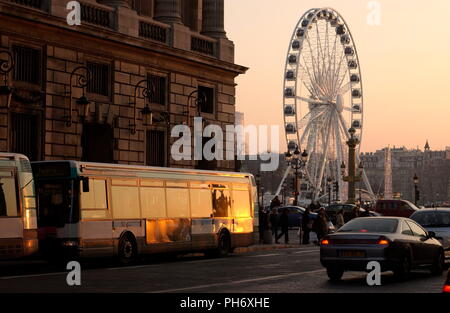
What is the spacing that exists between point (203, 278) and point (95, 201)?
5395 mm

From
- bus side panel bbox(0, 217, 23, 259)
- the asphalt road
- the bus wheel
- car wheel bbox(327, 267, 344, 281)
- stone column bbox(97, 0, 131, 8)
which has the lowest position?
the asphalt road

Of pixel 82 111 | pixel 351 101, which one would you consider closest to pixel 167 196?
pixel 82 111

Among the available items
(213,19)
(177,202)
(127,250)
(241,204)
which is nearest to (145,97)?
(241,204)

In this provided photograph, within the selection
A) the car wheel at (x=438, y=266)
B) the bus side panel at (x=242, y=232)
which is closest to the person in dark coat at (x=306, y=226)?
the bus side panel at (x=242, y=232)

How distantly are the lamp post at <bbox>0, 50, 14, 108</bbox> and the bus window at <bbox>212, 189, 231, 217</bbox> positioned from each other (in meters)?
7.34

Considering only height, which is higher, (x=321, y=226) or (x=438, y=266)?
(x=321, y=226)

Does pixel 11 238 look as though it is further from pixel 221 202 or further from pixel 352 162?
pixel 352 162

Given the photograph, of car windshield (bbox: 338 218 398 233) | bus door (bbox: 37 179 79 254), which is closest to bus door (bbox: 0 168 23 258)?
bus door (bbox: 37 179 79 254)

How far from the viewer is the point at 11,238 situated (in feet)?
76.0

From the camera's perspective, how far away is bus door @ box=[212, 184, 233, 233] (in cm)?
3228

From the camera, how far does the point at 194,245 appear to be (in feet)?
101

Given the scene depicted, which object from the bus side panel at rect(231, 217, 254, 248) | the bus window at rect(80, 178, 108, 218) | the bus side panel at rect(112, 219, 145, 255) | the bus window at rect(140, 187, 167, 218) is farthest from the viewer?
the bus side panel at rect(231, 217, 254, 248)

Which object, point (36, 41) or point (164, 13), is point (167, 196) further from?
point (164, 13)

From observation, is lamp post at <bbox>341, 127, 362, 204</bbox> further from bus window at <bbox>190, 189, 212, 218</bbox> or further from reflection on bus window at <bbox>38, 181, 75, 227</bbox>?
reflection on bus window at <bbox>38, 181, 75, 227</bbox>
